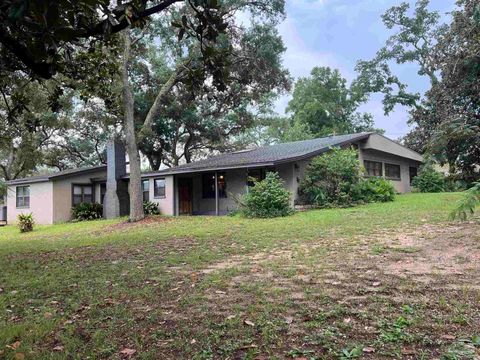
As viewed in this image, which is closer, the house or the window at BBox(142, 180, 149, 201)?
the house

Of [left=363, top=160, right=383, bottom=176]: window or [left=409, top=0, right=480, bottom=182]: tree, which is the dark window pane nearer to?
[left=363, top=160, right=383, bottom=176]: window

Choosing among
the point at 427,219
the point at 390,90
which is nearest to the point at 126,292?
the point at 427,219

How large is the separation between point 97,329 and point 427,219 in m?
9.80

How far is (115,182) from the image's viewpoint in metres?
22.3

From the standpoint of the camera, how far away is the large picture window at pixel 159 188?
2123cm

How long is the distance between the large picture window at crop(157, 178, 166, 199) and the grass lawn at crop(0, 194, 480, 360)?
13.0 metres

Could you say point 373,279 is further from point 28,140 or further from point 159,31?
point 28,140

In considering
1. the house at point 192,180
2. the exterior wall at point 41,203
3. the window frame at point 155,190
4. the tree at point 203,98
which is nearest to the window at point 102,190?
the house at point 192,180

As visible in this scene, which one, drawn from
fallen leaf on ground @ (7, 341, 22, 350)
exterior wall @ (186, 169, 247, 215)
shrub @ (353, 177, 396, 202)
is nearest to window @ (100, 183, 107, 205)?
exterior wall @ (186, 169, 247, 215)

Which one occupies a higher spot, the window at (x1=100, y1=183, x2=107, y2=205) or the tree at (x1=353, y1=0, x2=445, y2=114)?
the tree at (x1=353, y1=0, x2=445, y2=114)

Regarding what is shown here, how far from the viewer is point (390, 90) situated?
34.7 meters

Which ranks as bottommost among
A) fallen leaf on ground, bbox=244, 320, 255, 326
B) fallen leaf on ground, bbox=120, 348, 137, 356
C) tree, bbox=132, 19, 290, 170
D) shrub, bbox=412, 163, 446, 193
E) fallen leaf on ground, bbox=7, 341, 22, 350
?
fallen leaf on ground, bbox=120, 348, 137, 356

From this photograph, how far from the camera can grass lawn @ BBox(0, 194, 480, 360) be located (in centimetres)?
313

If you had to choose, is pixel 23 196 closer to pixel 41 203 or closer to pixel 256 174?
pixel 41 203
